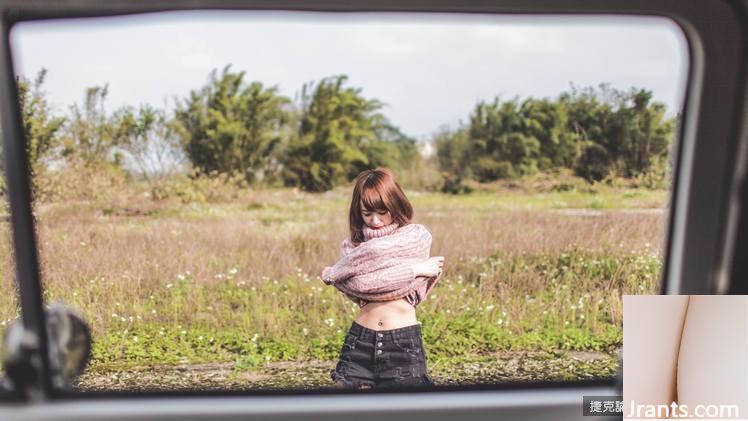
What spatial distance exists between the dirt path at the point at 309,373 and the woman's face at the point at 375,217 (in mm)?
607

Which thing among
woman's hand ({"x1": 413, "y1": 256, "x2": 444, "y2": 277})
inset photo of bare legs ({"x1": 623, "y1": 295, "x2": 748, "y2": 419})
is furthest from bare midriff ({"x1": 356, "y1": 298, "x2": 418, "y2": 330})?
inset photo of bare legs ({"x1": 623, "y1": 295, "x2": 748, "y2": 419})

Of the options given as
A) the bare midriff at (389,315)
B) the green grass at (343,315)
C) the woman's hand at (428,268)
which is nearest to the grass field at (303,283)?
the green grass at (343,315)

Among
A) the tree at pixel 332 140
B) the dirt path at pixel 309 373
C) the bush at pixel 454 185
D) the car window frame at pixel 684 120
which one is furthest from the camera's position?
the bush at pixel 454 185

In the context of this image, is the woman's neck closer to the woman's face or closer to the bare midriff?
the woman's face

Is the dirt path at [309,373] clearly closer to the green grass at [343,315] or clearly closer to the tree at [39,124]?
the green grass at [343,315]

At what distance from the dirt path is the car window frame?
14.8 inches

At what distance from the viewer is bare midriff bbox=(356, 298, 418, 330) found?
106 inches

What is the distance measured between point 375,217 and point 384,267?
6.7 inches

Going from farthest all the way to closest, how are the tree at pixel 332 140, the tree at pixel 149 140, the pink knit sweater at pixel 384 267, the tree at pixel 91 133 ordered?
the tree at pixel 332 140 < the tree at pixel 149 140 < the tree at pixel 91 133 < the pink knit sweater at pixel 384 267

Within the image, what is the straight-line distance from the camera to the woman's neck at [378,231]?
2668mm

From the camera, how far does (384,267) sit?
2.64 metres

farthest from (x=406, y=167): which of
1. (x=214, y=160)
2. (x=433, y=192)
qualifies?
(x=214, y=160)

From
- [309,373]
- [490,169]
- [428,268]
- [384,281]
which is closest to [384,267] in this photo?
[384,281]

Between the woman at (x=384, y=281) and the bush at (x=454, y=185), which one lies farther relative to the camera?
the bush at (x=454, y=185)
